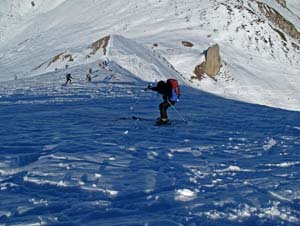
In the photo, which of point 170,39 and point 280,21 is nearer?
point 170,39

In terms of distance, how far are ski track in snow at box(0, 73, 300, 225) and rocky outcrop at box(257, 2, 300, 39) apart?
42759mm

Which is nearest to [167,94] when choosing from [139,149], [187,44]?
[139,149]

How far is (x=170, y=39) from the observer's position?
44375 millimetres

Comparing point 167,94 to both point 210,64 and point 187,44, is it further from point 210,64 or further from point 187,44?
point 187,44

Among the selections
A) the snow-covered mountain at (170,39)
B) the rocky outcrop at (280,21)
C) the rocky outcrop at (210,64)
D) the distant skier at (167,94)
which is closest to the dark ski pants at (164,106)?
the distant skier at (167,94)

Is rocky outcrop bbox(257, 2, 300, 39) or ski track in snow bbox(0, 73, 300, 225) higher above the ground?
rocky outcrop bbox(257, 2, 300, 39)

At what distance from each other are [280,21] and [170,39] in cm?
1878

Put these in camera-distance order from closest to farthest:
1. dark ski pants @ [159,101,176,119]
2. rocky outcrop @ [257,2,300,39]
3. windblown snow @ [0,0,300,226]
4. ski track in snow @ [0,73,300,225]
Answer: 1. ski track in snow @ [0,73,300,225]
2. windblown snow @ [0,0,300,226]
3. dark ski pants @ [159,101,176,119]
4. rocky outcrop @ [257,2,300,39]

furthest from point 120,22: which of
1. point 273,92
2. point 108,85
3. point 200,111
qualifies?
point 200,111

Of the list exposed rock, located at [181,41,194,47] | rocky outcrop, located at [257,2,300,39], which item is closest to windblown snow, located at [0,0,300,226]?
exposed rock, located at [181,41,194,47]

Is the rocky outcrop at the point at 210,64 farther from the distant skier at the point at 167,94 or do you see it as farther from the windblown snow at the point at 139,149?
the distant skier at the point at 167,94

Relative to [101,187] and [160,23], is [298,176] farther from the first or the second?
[160,23]

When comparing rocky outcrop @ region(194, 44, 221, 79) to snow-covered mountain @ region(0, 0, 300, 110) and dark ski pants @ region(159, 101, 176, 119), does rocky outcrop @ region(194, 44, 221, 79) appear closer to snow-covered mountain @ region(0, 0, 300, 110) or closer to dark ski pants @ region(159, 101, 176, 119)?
snow-covered mountain @ region(0, 0, 300, 110)

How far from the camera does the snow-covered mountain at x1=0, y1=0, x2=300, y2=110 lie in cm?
3650
